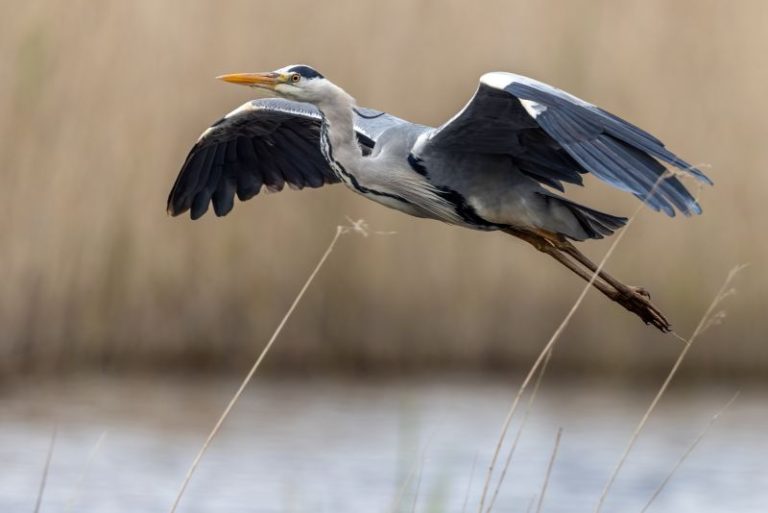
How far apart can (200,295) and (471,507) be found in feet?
6.03

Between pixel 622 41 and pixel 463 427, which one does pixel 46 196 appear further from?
pixel 622 41

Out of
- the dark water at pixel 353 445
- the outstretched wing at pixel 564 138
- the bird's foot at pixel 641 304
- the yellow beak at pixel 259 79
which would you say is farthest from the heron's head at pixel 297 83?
the dark water at pixel 353 445

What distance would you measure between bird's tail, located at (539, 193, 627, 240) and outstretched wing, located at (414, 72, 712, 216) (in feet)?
0.35

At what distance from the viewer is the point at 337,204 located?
8.88 metres

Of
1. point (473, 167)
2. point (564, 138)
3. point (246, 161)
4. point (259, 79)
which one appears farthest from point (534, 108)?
point (246, 161)

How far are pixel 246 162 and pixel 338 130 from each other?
Answer: 1.02m

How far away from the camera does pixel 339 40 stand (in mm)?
8711

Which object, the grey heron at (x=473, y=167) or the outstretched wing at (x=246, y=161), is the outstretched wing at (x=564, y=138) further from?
the outstretched wing at (x=246, y=161)

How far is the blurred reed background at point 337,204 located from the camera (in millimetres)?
8492

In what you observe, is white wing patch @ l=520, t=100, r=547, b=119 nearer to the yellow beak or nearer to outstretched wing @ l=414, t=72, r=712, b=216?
outstretched wing @ l=414, t=72, r=712, b=216

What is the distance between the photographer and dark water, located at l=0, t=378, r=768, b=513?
7.72 meters

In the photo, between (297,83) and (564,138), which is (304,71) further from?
(564,138)

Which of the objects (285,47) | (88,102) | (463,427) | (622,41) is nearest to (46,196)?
(88,102)

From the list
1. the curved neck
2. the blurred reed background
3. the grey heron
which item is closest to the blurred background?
the blurred reed background
